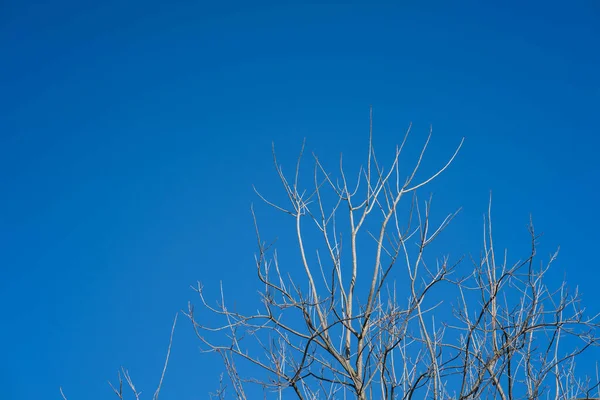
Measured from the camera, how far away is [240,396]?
145 inches

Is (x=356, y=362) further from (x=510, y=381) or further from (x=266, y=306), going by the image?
(x=510, y=381)

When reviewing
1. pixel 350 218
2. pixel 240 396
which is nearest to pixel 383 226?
pixel 350 218

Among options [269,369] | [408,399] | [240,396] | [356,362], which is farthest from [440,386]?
[240,396]

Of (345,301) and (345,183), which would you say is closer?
(345,301)

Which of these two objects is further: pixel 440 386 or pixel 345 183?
pixel 345 183

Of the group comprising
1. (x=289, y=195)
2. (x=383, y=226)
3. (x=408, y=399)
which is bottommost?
(x=408, y=399)

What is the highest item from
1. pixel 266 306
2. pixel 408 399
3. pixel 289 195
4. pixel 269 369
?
pixel 289 195

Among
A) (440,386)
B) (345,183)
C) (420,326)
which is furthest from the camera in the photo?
(345,183)

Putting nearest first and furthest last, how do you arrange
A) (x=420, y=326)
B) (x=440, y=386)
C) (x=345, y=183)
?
(x=440, y=386) < (x=420, y=326) < (x=345, y=183)

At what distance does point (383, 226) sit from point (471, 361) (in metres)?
0.87

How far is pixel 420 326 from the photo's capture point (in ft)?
11.4

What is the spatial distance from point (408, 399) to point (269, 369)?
74 cm

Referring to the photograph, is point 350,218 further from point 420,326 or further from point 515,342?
point 515,342

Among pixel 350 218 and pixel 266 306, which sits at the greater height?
pixel 350 218
